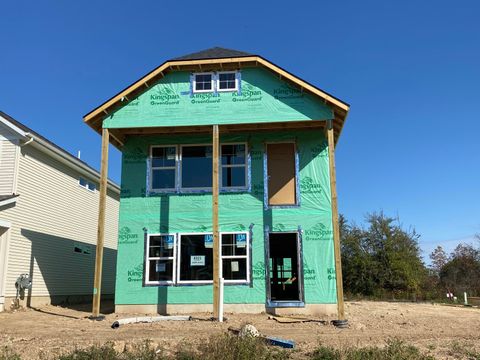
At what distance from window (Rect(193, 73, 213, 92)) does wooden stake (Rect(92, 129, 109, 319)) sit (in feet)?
11.4

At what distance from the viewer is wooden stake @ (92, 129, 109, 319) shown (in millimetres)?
14617

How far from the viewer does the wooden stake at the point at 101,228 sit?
14.6 m

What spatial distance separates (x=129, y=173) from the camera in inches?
678

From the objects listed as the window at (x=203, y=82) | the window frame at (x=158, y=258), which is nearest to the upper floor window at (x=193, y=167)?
the window frame at (x=158, y=258)

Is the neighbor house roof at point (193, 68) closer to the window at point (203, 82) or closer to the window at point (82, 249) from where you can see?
the window at point (203, 82)

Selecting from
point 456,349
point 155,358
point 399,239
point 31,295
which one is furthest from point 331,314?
point 399,239

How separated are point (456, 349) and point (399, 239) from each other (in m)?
21.5

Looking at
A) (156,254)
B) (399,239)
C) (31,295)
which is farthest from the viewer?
(399,239)

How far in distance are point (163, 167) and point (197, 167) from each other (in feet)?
4.05

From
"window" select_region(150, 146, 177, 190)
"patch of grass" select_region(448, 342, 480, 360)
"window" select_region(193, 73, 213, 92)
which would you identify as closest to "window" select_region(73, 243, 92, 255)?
"window" select_region(150, 146, 177, 190)

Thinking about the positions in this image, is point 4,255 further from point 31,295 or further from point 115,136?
point 115,136

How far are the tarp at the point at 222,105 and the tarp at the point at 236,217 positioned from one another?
4.43 feet

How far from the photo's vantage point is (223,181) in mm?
16891

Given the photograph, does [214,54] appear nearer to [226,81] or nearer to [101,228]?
[226,81]
